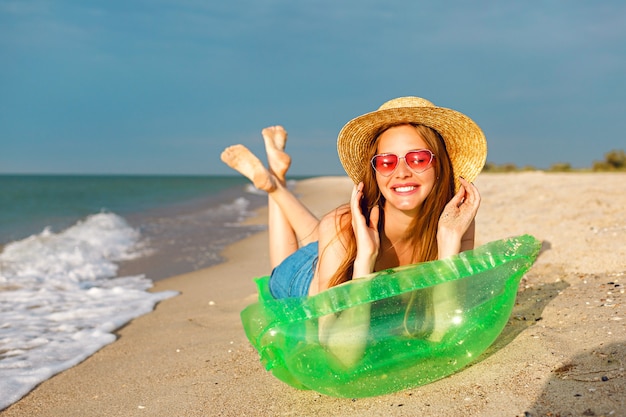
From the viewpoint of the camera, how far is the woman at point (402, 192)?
3039 millimetres

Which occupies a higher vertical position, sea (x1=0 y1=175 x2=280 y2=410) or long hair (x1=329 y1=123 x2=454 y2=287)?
long hair (x1=329 y1=123 x2=454 y2=287)

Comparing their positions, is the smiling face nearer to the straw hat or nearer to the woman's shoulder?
the straw hat

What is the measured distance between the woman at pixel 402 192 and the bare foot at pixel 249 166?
1.37 meters

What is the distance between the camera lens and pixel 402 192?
312 cm

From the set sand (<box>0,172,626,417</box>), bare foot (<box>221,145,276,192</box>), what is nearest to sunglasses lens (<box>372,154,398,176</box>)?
sand (<box>0,172,626,417</box>)

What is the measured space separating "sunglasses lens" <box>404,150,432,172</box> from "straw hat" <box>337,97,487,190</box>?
0.69 feet

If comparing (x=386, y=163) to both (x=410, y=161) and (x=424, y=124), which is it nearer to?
(x=410, y=161)

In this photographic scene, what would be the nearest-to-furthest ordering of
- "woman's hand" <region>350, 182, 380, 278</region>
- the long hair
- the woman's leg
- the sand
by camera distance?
the sand
"woman's hand" <region>350, 182, 380, 278</region>
the long hair
the woman's leg

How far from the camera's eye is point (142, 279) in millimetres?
6996

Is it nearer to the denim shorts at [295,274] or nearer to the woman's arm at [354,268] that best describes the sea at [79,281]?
the denim shorts at [295,274]

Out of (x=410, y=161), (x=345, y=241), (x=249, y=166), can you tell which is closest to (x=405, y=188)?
(x=410, y=161)

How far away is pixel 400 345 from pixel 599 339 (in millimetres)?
1101

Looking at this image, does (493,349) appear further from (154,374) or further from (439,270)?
(154,374)

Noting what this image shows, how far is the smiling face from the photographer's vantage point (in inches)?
122
